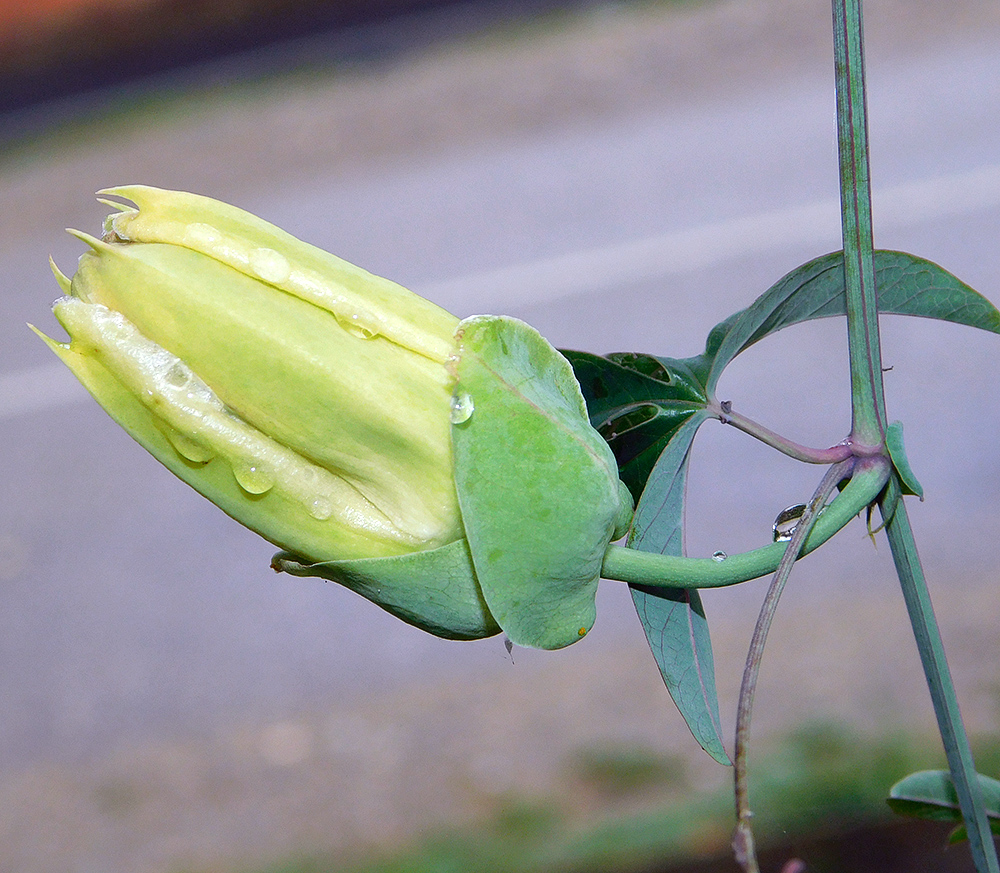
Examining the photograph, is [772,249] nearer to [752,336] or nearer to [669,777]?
[669,777]

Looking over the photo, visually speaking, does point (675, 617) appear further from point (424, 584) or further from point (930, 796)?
point (930, 796)

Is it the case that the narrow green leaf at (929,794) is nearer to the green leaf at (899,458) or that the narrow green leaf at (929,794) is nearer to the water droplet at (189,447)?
the green leaf at (899,458)

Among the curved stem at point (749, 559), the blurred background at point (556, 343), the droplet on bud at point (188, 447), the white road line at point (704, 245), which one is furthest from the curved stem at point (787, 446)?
the white road line at point (704, 245)

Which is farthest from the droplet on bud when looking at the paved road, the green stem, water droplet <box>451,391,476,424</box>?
the paved road

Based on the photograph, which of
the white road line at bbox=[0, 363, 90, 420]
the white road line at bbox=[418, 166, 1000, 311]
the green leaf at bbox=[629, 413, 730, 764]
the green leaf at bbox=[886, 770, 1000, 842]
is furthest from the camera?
the white road line at bbox=[0, 363, 90, 420]

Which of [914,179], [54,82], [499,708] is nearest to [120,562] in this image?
Answer: [499,708]

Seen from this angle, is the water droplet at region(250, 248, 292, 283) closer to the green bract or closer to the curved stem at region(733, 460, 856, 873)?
the green bract

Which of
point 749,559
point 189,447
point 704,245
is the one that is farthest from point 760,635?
point 704,245
